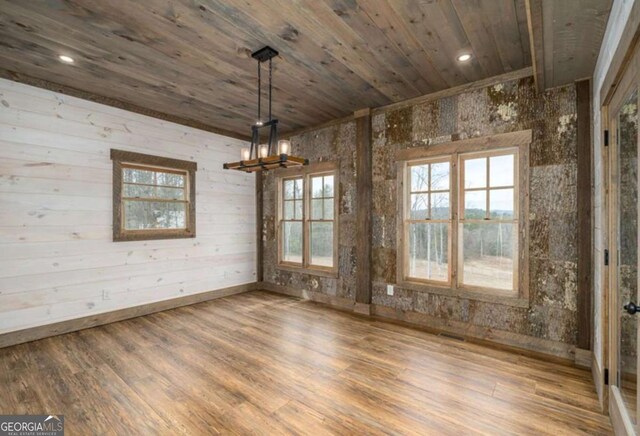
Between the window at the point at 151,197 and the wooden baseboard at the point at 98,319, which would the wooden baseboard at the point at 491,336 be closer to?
the wooden baseboard at the point at 98,319

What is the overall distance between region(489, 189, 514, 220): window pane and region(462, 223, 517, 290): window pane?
11cm

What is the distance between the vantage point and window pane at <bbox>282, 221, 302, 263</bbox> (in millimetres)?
5430

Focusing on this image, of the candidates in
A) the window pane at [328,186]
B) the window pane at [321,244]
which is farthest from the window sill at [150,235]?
the window pane at [328,186]

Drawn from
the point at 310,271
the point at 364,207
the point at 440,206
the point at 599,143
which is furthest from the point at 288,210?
the point at 599,143

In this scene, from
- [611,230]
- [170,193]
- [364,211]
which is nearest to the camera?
[611,230]

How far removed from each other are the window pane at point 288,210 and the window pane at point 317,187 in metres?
0.57

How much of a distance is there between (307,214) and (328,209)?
446 mm

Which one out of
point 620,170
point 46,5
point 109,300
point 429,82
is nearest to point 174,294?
point 109,300

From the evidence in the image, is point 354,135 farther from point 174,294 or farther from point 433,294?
point 174,294

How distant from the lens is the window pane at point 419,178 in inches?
153

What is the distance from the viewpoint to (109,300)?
4.02 meters

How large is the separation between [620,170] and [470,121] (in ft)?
5.78

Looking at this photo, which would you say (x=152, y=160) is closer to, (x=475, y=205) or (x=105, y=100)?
(x=105, y=100)

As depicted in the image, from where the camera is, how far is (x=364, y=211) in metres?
4.31
